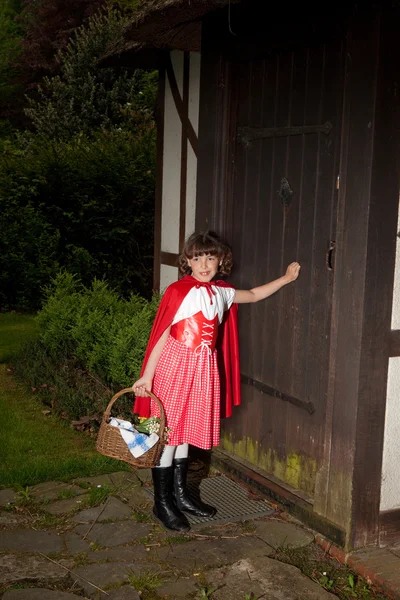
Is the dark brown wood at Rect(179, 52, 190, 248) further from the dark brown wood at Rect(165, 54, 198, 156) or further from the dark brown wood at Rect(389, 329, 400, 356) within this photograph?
the dark brown wood at Rect(389, 329, 400, 356)

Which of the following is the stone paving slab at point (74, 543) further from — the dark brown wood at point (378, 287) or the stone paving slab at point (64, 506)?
the dark brown wood at point (378, 287)

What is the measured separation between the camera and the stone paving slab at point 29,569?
3.44m

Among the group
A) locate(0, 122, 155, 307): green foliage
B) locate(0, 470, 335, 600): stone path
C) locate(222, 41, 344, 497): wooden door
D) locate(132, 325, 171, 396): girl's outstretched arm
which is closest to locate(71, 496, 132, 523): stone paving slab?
locate(0, 470, 335, 600): stone path

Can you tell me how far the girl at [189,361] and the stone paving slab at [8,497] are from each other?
870 millimetres

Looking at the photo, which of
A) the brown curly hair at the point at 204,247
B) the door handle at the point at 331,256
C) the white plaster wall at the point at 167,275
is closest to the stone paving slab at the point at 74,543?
the brown curly hair at the point at 204,247

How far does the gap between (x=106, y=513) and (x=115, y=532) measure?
25 centimetres

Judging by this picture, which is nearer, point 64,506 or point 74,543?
point 74,543

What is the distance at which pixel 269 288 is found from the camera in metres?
4.13

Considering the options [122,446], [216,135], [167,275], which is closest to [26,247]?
[167,275]

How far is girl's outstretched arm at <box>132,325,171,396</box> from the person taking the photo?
13.2 feet

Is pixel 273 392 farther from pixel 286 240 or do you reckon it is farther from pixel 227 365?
pixel 286 240

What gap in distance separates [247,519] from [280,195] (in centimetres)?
181

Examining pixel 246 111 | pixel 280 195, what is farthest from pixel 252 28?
pixel 280 195

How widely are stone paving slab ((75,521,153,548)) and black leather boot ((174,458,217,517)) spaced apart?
246mm
